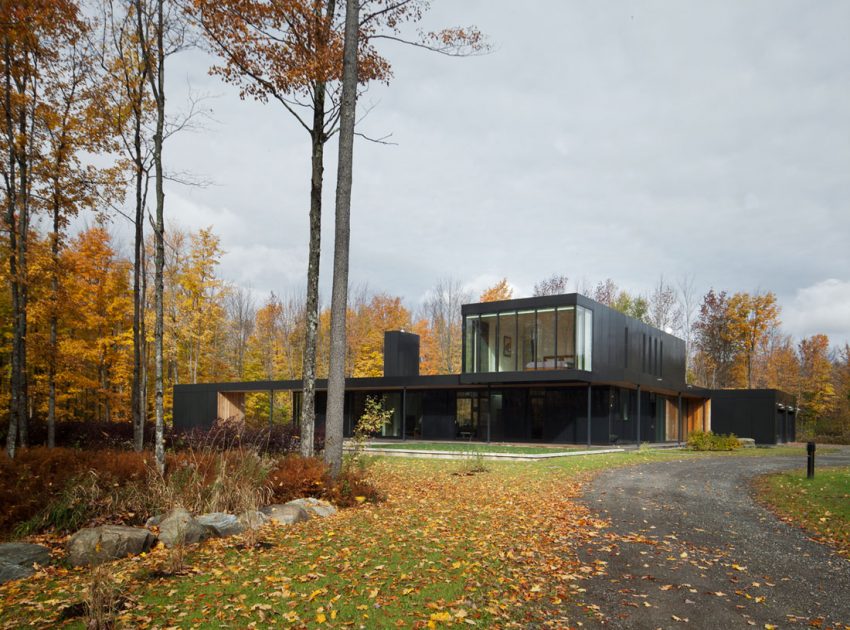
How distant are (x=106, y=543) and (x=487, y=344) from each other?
70.4ft

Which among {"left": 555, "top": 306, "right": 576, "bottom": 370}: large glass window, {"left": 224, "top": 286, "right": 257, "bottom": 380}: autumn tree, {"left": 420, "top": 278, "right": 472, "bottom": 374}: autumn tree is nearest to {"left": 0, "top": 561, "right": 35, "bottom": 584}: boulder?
{"left": 555, "top": 306, "right": 576, "bottom": 370}: large glass window

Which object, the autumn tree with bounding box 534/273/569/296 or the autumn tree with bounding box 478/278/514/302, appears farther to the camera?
the autumn tree with bounding box 534/273/569/296

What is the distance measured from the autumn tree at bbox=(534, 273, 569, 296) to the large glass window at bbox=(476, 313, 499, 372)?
25360 millimetres

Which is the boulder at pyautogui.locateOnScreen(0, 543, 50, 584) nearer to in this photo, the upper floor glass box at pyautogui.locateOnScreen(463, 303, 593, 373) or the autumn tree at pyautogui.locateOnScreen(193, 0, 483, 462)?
the autumn tree at pyautogui.locateOnScreen(193, 0, 483, 462)

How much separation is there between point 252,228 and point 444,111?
2380 cm

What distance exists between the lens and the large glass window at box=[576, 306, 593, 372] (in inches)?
944

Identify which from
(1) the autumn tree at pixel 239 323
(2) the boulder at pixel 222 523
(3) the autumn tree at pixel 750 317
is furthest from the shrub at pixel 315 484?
(3) the autumn tree at pixel 750 317

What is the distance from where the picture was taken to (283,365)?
144ft

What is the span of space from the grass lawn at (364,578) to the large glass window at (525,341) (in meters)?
→ 17.0

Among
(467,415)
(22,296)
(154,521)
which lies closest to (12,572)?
(154,521)

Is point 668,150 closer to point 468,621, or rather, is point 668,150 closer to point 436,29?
point 436,29

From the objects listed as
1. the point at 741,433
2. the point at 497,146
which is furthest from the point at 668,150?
the point at 741,433

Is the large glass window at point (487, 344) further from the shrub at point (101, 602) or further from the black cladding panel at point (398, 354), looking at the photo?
the shrub at point (101, 602)

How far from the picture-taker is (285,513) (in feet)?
23.9
